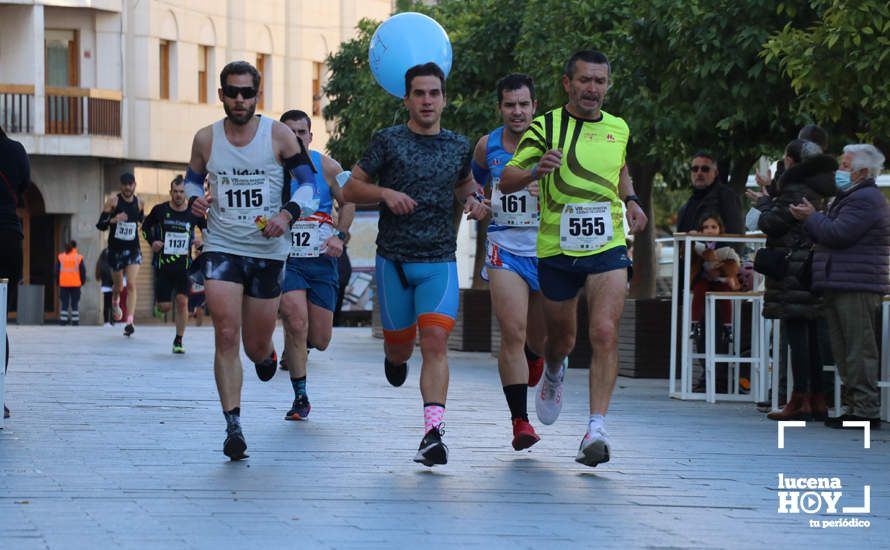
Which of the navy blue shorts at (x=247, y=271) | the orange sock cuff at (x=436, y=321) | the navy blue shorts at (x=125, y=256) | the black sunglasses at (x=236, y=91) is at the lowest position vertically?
the orange sock cuff at (x=436, y=321)

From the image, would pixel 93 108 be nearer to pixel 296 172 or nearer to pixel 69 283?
pixel 69 283

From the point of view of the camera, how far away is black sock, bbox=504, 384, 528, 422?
10.3 metres

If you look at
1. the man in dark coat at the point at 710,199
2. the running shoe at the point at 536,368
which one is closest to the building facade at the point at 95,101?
the man in dark coat at the point at 710,199

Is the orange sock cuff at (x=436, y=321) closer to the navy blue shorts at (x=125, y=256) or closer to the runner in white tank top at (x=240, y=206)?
the runner in white tank top at (x=240, y=206)

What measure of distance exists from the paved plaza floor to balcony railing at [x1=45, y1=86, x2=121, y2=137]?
114 feet

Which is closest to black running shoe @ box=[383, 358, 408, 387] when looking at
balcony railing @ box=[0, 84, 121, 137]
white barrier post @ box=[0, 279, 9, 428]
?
white barrier post @ box=[0, 279, 9, 428]

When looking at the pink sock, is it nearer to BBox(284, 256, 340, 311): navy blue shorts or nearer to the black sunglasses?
the black sunglasses

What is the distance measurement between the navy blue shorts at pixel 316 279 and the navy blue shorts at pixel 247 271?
3.38 meters

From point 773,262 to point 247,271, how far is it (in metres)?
4.69

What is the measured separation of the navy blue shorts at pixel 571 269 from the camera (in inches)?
398

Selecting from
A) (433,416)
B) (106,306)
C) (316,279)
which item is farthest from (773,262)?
(106,306)

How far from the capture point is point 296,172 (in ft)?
34.3

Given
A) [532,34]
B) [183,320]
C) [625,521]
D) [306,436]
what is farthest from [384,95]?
[625,521]

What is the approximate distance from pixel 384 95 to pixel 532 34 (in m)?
9.21
